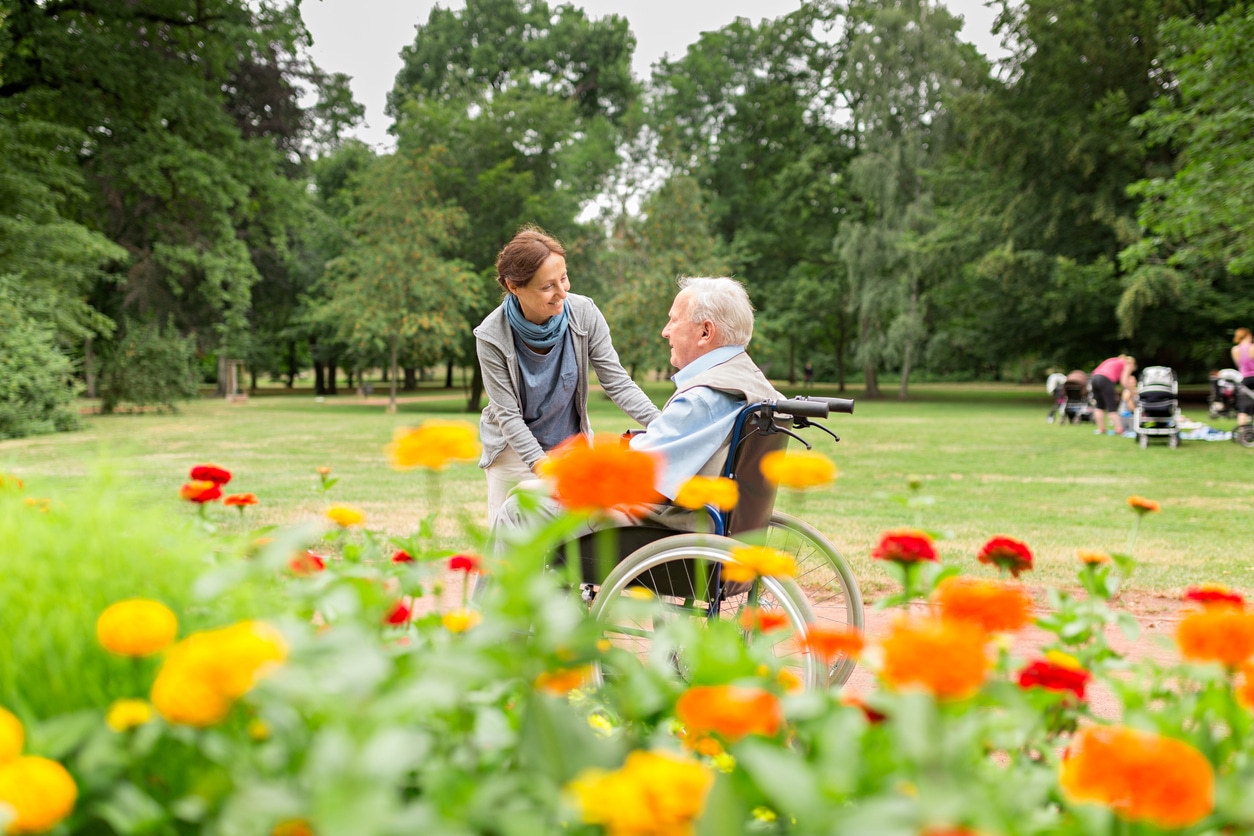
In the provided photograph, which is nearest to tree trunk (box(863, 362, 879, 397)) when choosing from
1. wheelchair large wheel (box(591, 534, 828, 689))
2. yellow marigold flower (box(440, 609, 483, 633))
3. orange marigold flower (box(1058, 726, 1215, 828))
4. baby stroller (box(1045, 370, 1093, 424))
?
baby stroller (box(1045, 370, 1093, 424))

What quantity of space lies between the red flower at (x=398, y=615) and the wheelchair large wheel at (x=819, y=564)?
1240 mm

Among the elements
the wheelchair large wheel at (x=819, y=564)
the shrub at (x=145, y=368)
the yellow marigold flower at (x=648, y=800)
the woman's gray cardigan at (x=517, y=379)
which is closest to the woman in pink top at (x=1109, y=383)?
the wheelchair large wheel at (x=819, y=564)

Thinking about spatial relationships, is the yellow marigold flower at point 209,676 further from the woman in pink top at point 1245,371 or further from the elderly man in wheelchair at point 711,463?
the woman in pink top at point 1245,371

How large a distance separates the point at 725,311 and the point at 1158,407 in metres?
13.5

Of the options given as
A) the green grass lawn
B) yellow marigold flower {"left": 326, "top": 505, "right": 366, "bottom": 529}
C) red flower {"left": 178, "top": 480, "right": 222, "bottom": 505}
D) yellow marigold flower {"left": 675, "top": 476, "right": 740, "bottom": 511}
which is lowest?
the green grass lawn

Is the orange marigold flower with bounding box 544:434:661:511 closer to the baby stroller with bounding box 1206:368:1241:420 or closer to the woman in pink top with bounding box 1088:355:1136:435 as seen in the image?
the baby stroller with bounding box 1206:368:1241:420

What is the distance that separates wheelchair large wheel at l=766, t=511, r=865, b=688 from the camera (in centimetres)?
280

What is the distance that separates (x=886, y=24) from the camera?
29828 mm

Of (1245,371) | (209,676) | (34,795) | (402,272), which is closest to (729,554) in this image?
(209,676)

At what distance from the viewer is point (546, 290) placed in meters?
3.30

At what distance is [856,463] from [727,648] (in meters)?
11.3

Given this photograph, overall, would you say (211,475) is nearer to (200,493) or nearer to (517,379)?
(200,493)

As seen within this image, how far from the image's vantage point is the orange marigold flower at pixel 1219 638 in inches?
45.6

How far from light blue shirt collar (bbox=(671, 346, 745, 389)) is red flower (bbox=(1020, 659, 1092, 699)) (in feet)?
5.26
